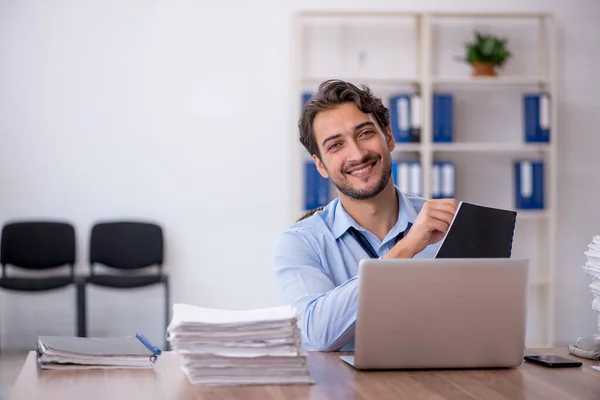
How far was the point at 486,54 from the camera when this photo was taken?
5.45m

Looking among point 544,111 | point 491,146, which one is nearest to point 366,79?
A: point 491,146

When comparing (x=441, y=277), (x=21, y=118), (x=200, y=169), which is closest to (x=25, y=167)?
(x=21, y=118)

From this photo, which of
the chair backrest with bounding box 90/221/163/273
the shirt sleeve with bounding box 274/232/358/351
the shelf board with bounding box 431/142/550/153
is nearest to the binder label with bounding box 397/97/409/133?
the shelf board with bounding box 431/142/550/153

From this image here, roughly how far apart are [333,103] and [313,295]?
2.15ft

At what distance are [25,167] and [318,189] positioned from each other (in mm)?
2008

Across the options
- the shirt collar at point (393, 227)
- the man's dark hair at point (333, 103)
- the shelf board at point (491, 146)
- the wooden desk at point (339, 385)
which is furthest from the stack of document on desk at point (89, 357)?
the shelf board at point (491, 146)

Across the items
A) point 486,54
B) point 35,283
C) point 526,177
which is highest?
point 486,54

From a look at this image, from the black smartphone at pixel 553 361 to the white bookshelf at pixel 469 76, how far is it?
368 centimetres

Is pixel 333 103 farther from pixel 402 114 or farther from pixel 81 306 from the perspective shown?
pixel 81 306

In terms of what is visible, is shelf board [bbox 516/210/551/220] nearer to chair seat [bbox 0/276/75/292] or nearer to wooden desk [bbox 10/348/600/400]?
chair seat [bbox 0/276/75/292]

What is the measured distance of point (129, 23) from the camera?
5.53 metres

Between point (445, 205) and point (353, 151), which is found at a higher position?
point (353, 151)

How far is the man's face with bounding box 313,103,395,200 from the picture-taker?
2373 mm

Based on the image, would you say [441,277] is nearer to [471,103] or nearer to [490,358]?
[490,358]
